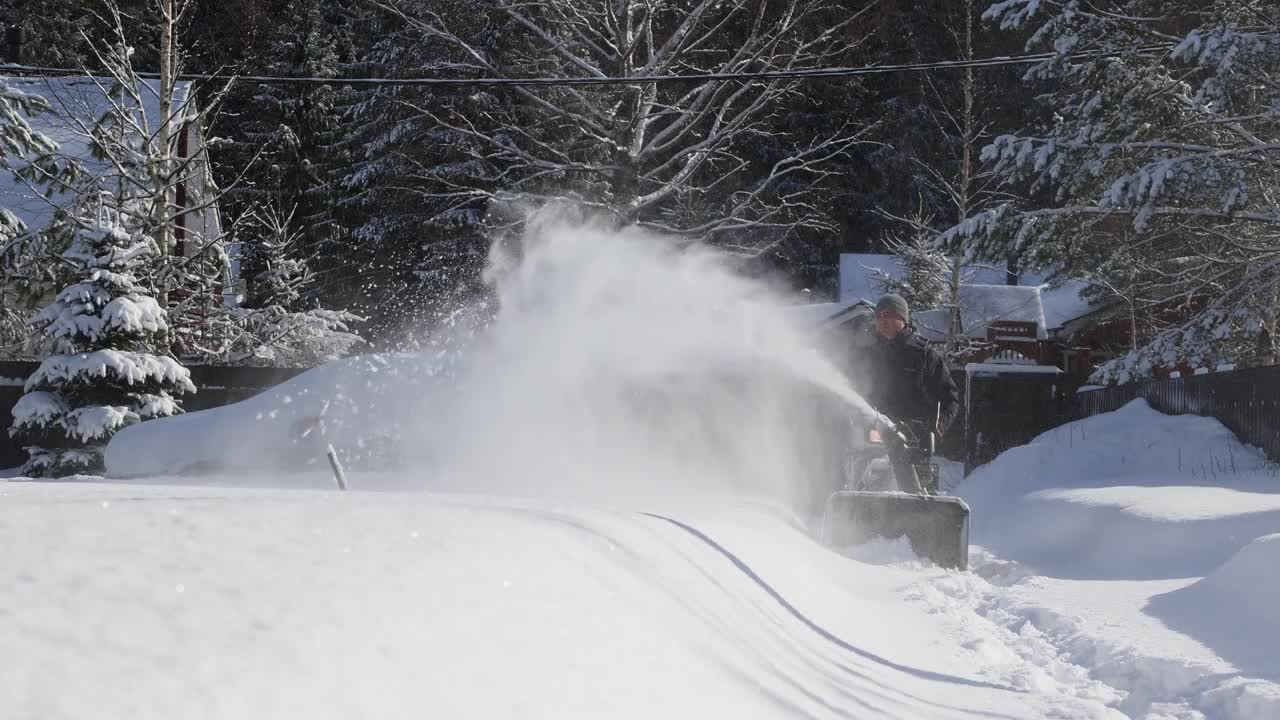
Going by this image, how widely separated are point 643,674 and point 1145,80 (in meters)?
16.3

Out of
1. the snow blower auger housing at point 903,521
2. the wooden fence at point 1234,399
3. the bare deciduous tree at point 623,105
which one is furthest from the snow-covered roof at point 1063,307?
the snow blower auger housing at point 903,521

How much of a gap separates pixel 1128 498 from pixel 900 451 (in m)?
3.82

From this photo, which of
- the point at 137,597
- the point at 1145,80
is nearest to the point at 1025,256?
the point at 1145,80

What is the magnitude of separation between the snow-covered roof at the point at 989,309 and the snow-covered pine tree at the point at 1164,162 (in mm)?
15147

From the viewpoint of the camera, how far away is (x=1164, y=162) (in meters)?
16.8

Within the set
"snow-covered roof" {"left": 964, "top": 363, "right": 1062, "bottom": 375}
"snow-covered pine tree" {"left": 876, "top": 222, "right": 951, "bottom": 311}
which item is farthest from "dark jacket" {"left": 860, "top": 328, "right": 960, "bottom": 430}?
"snow-covered pine tree" {"left": 876, "top": 222, "right": 951, "bottom": 311}

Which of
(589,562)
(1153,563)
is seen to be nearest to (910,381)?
(1153,563)

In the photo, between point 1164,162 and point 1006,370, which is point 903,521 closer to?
point 1164,162

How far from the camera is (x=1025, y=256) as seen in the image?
63.5 ft

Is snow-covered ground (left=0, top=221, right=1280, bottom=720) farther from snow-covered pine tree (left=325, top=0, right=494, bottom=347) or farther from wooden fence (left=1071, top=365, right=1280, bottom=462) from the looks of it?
snow-covered pine tree (left=325, top=0, right=494, bottom=347)

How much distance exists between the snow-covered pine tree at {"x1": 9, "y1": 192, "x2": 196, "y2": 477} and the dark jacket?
9.99 meters

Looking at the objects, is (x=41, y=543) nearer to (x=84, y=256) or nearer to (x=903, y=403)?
(x=903, y=403)

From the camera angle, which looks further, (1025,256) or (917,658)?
(1025,256)

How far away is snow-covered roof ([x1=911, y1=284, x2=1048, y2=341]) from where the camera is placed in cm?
3591
